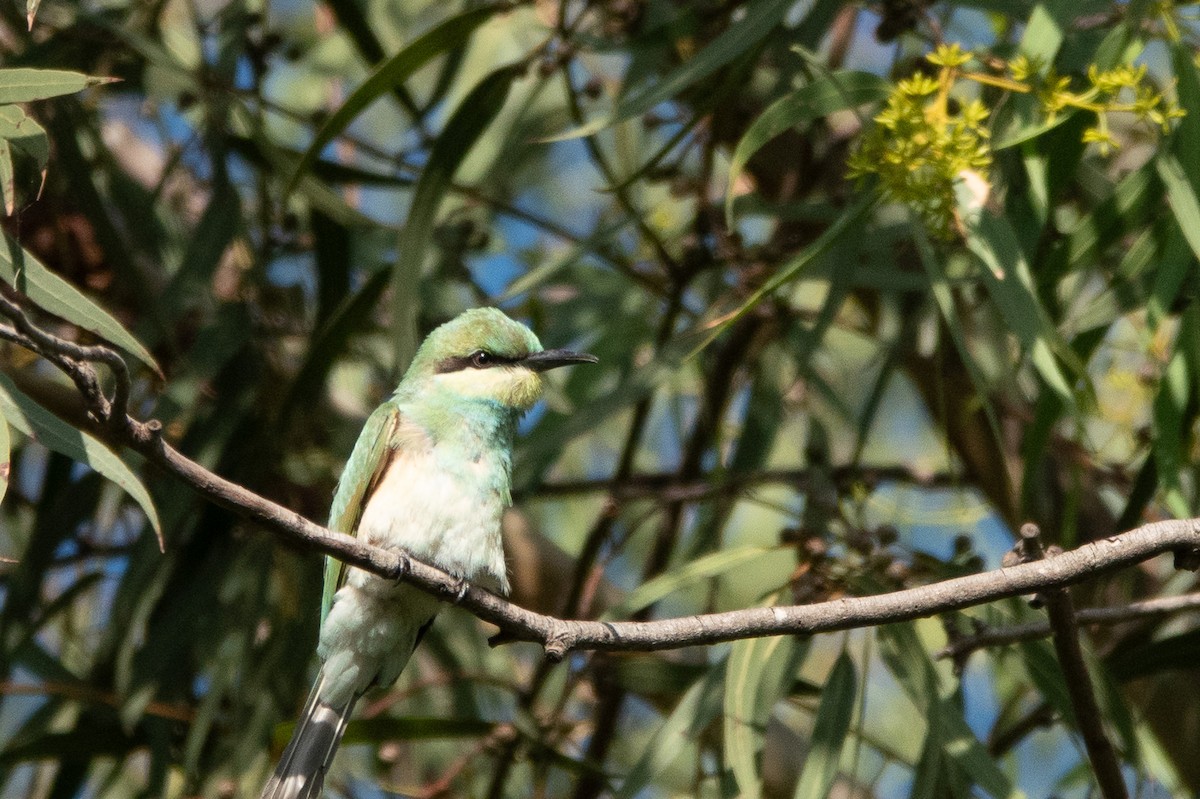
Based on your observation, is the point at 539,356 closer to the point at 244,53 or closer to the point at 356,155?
the point at 244,53

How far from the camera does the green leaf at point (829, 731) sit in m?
2.40

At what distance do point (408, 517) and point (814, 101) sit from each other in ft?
3.24

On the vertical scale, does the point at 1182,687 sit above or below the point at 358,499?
above

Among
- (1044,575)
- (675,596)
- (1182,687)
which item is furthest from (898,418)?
(1044,575)

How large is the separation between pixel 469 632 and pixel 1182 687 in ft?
5.67

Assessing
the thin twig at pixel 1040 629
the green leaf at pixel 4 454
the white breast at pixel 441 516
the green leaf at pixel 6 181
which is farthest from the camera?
the white breast at pixel 441 516

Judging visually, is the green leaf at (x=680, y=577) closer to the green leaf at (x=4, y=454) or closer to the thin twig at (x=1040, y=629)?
the thin twig at (x=1040, y=629)

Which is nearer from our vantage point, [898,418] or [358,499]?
[358,499]

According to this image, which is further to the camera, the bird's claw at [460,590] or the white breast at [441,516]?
the white breast at [441,516]

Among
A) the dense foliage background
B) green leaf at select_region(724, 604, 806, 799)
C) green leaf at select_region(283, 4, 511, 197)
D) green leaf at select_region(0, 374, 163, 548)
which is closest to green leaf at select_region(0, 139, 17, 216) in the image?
the dense foliage background

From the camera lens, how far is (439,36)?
2.62 meters

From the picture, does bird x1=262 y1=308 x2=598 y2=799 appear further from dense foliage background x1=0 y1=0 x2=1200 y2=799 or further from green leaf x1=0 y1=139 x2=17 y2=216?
green leaf x1=0 y1=139 x2=17 y2=216

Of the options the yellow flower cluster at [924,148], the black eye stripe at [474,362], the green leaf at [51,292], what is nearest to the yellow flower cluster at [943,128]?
the yellow flower cluster at [924,148]

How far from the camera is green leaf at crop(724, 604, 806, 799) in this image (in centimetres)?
233
